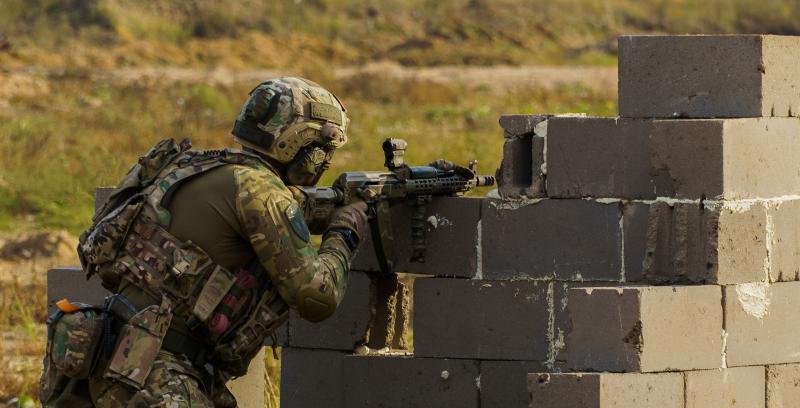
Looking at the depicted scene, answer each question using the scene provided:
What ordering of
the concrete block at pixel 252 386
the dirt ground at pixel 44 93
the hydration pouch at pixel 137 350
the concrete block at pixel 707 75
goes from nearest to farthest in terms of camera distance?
the hydration pouch at pixel 137 350 < the concrete block at pixel 707 75 < the concrete block at pixel 252 386 < the dirt ground at pixel 44 93

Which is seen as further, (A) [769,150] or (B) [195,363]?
(A) [769,150]

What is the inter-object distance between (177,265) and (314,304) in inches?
20.7

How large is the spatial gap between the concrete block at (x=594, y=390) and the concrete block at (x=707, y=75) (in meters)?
1.18

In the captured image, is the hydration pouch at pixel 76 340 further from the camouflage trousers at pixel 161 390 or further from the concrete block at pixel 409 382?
the concrete block at pixel 409 382

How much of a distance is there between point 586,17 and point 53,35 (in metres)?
15.7

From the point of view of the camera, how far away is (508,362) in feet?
23.4

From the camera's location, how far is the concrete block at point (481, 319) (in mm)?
7004

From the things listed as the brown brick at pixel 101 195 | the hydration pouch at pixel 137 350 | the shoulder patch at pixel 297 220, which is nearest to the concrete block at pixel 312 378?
the brown brick at pixel 101 195

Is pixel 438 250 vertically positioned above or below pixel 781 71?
below

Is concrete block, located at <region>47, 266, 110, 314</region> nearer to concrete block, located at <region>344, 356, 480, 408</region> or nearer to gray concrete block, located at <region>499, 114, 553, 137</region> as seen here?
concrete block, located at <region>344, 356, 480, 408</region>

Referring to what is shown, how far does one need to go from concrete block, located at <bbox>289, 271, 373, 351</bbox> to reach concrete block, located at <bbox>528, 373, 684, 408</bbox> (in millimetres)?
1694

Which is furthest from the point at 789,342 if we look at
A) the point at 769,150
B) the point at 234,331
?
the point at 234,331

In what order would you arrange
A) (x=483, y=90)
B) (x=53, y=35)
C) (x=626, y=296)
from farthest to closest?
(x=53, y=35), (x=483, y=90), (x=626, y=296)

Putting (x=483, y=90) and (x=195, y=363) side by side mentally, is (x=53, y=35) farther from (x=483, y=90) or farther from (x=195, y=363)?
(x=195, y=363)
